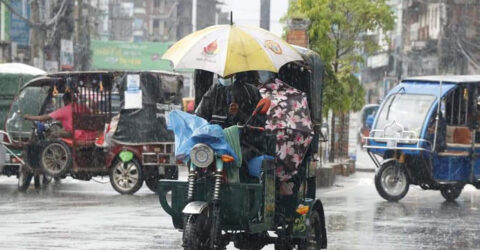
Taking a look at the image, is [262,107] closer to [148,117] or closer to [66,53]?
[148,117]

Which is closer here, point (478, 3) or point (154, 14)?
point (478, 3)

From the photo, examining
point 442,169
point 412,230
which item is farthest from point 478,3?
point 412,230

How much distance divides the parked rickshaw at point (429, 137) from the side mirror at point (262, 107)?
11794 mm

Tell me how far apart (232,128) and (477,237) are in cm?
586

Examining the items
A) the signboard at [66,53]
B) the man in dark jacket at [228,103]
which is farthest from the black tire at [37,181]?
the signboard at [66,53]

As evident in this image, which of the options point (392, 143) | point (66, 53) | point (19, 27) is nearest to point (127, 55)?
point (19, 27)

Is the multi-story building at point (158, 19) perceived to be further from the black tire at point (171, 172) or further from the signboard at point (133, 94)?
the black tire at point (171, 172)

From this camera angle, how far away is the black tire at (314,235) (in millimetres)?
11273

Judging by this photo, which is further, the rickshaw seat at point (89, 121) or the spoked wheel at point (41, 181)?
the spoked wheel at point (41, 181)

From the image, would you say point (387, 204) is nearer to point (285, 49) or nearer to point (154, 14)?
point (285, 49)

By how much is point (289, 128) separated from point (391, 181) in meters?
11.6

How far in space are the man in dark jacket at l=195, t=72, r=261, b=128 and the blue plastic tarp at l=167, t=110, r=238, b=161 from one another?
34 cm

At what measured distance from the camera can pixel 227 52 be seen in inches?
414

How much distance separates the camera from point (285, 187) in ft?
36.6
